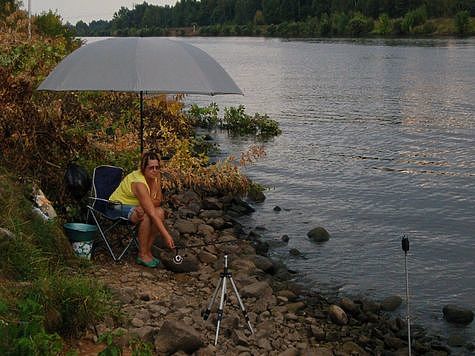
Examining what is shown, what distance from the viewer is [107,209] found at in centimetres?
938

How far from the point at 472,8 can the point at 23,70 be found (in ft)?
394

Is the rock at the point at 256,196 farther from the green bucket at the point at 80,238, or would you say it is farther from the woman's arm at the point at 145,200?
the green bucket at the point at 80,238

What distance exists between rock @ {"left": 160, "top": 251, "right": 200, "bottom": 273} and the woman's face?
1.29 meters

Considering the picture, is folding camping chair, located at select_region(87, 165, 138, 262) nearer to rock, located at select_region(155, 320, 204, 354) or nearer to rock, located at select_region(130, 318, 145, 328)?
rock, located at select_region(130, 318, 145, 328)

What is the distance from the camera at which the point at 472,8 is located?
121m

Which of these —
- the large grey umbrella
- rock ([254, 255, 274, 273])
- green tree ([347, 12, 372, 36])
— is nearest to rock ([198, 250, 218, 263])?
rock ([254, 255, 274, 273])

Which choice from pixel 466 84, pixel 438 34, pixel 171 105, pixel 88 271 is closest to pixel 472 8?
pixel 438 34

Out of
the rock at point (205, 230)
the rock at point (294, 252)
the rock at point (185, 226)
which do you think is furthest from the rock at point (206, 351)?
the rock at point (294, 252)

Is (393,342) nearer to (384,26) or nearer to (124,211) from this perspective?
(124,211)

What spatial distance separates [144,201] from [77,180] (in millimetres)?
1295

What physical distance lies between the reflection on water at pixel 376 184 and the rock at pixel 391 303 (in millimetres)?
321

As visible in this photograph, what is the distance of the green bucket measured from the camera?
28.9 feet

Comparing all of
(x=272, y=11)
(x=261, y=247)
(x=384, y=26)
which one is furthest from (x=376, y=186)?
(x=272, y=11)

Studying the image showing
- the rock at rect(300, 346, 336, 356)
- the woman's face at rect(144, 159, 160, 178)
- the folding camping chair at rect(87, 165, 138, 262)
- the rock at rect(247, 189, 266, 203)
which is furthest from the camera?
the rock at rect(247, 189, 266, 203)
